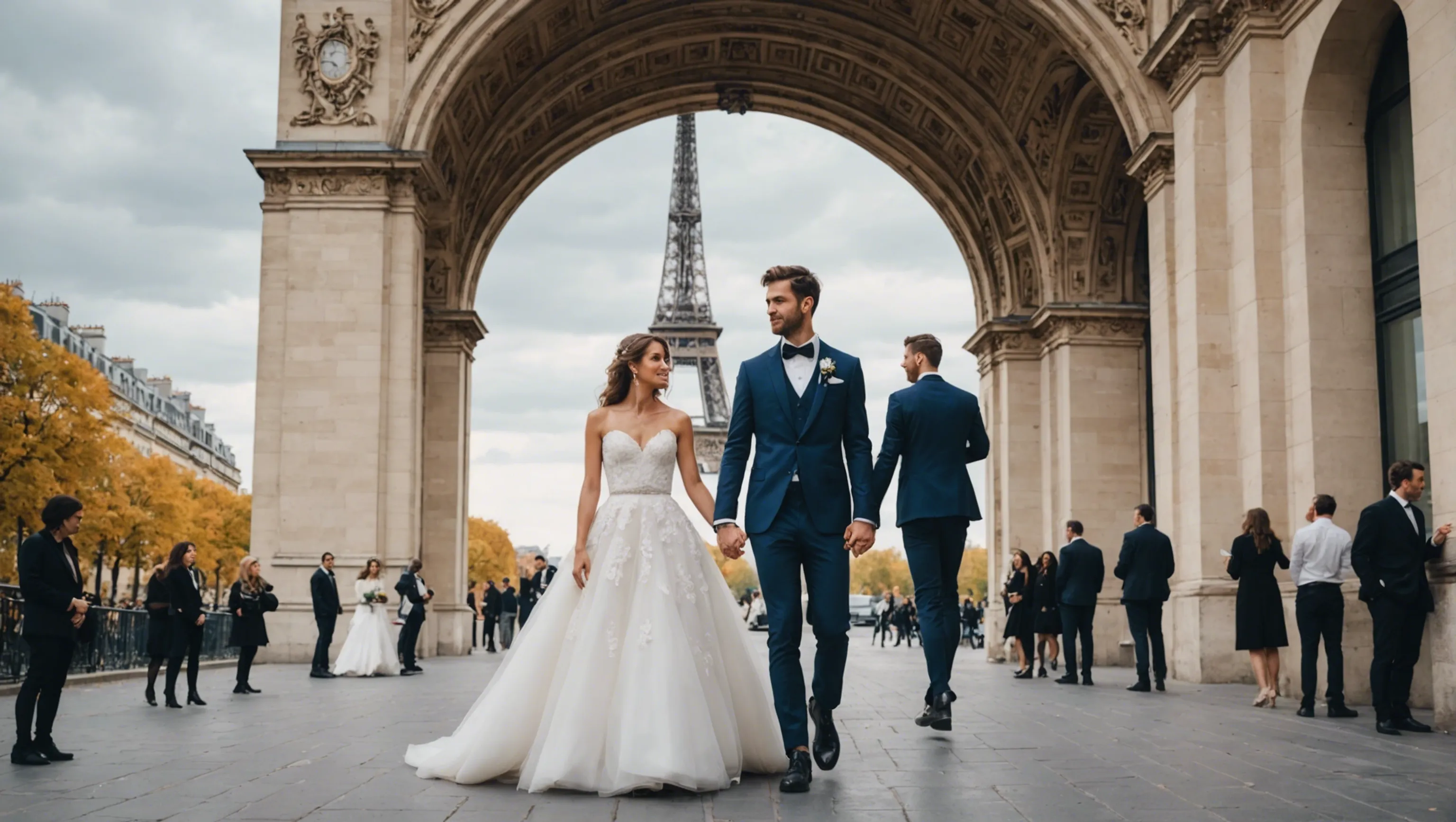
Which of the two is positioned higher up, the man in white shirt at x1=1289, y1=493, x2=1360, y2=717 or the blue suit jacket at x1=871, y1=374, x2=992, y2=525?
the blue suit jacket at x1=871, y1=374, x2=992, y2=525

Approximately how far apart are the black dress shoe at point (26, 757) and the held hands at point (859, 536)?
201 inches

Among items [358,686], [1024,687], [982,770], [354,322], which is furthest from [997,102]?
[982,770]

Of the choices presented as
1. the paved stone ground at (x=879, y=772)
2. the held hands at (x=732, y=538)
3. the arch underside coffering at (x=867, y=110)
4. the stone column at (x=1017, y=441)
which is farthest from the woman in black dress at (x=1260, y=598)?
the stone column at (x=1017, y=441)

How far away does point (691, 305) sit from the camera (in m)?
96.7

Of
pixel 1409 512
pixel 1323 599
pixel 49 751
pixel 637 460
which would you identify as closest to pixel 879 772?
pixel 637 460

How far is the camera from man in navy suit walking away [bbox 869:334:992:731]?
388 inches

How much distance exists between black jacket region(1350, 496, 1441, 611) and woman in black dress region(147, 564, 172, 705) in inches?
437

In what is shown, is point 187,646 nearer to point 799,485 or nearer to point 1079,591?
point 799,485

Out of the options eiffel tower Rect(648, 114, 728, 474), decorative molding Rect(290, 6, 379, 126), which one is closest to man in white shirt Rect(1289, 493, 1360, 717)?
decorative molding Rect(290, 6, 379, 126)

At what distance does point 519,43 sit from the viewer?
92.7ft

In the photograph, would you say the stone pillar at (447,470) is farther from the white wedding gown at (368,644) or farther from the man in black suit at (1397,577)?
the man in black suit at (1397,577)

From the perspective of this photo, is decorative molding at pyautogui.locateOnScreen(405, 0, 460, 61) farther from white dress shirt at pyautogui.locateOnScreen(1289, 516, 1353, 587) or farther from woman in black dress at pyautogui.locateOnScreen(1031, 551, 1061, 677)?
white dress shirt at pyautogui.locateOnScreen(1289, 516, 1353, 587)

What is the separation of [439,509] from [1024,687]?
16.6 m

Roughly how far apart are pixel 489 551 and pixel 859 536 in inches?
3929
